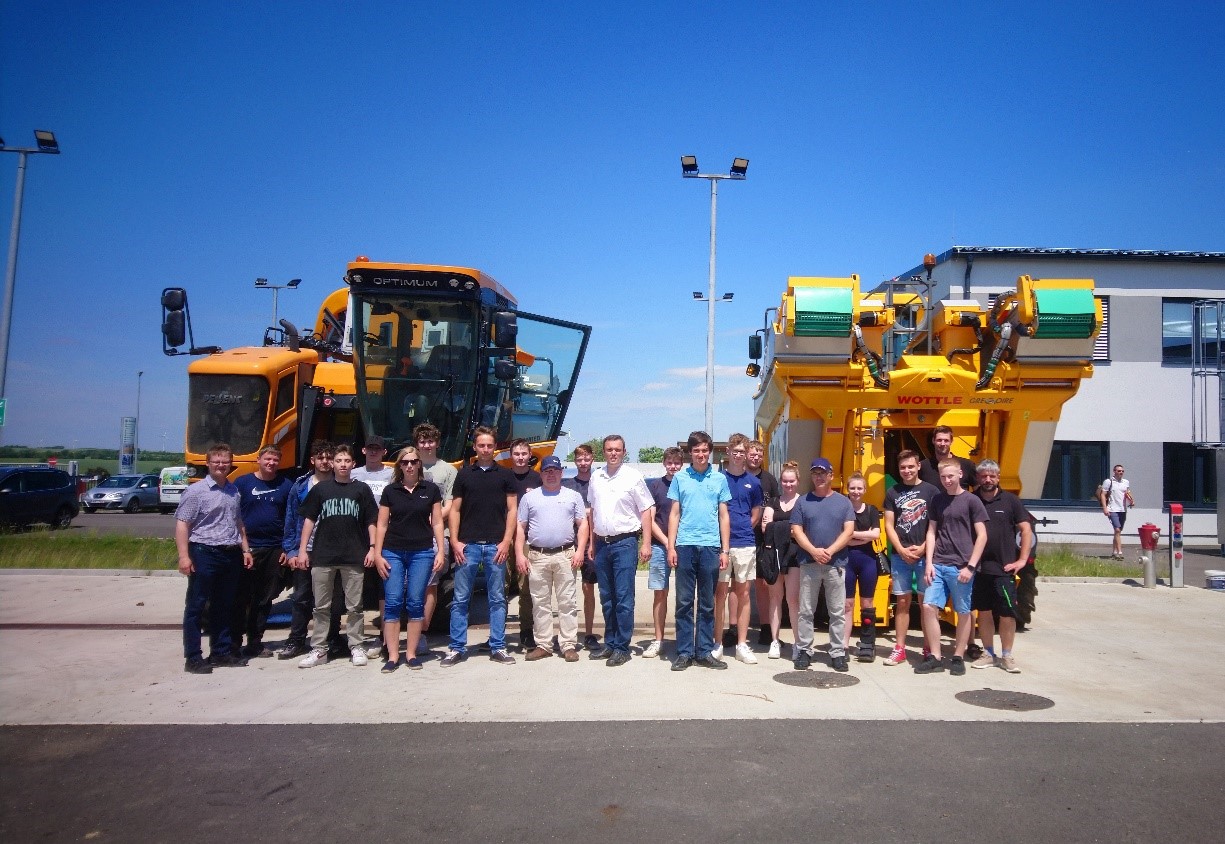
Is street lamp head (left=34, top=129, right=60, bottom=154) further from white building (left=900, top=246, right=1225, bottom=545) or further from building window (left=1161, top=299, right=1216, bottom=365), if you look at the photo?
building window (left=1161, top=299, right=1216, bottom=365)

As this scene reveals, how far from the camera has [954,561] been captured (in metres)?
7.38

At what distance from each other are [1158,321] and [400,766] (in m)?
22.6

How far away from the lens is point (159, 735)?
217 inches

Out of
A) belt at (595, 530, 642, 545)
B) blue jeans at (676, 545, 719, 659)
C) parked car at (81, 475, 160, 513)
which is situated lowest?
parked car at (81, 475, 160, 513)

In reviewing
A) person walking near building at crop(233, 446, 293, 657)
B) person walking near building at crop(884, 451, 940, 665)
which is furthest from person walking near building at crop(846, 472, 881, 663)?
person walking near building at crop(233, 446, 293, 657)

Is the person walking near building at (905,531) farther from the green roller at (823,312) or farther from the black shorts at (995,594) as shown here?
the green roller at (823,312)

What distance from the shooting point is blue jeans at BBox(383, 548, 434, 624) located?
7352 mm

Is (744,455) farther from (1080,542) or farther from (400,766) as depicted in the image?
(1080,542)

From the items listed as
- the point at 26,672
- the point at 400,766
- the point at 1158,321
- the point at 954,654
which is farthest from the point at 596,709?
the point at 1158,321

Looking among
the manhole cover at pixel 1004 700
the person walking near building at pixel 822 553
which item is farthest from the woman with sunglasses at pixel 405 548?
the manhole cover at pixel 1004 700

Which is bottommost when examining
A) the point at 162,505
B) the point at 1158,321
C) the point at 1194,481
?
the point at 162,505

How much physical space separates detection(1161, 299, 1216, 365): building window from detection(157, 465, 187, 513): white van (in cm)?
2949

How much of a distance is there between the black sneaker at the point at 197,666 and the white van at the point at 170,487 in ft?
80.9

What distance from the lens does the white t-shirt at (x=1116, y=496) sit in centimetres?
1725
